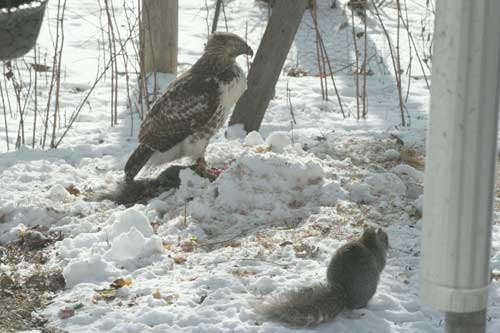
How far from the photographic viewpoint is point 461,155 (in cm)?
202

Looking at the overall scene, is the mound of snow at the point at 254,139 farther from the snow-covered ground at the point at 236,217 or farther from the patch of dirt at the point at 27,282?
the patch of dirt at the point at 27,282

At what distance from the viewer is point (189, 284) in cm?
456

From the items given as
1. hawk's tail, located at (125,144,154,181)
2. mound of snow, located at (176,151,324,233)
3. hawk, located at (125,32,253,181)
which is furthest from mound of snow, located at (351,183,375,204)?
hawk's tail, located at (125,144,154,181)

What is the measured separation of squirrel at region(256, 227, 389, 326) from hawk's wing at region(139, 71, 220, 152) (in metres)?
2.18

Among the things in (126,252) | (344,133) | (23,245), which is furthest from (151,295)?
(344,133)

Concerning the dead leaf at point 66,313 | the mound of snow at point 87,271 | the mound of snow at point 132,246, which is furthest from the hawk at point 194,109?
the dead leaf at point 66,313

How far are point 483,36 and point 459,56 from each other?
67 mm

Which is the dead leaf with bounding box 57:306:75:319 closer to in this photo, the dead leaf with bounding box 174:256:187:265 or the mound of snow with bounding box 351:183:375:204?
the dead leaf with bounding box 174:256:187:265

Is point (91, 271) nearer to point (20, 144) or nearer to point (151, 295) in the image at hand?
point (151, 295)

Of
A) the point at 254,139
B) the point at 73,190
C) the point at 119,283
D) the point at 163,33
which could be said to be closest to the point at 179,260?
the point at 119,283

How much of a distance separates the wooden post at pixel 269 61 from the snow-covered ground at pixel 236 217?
0.21 metres

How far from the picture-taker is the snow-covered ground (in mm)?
4305

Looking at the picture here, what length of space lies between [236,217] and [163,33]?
383 centimetres

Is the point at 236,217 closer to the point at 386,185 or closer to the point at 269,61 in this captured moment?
the point at 386,185
